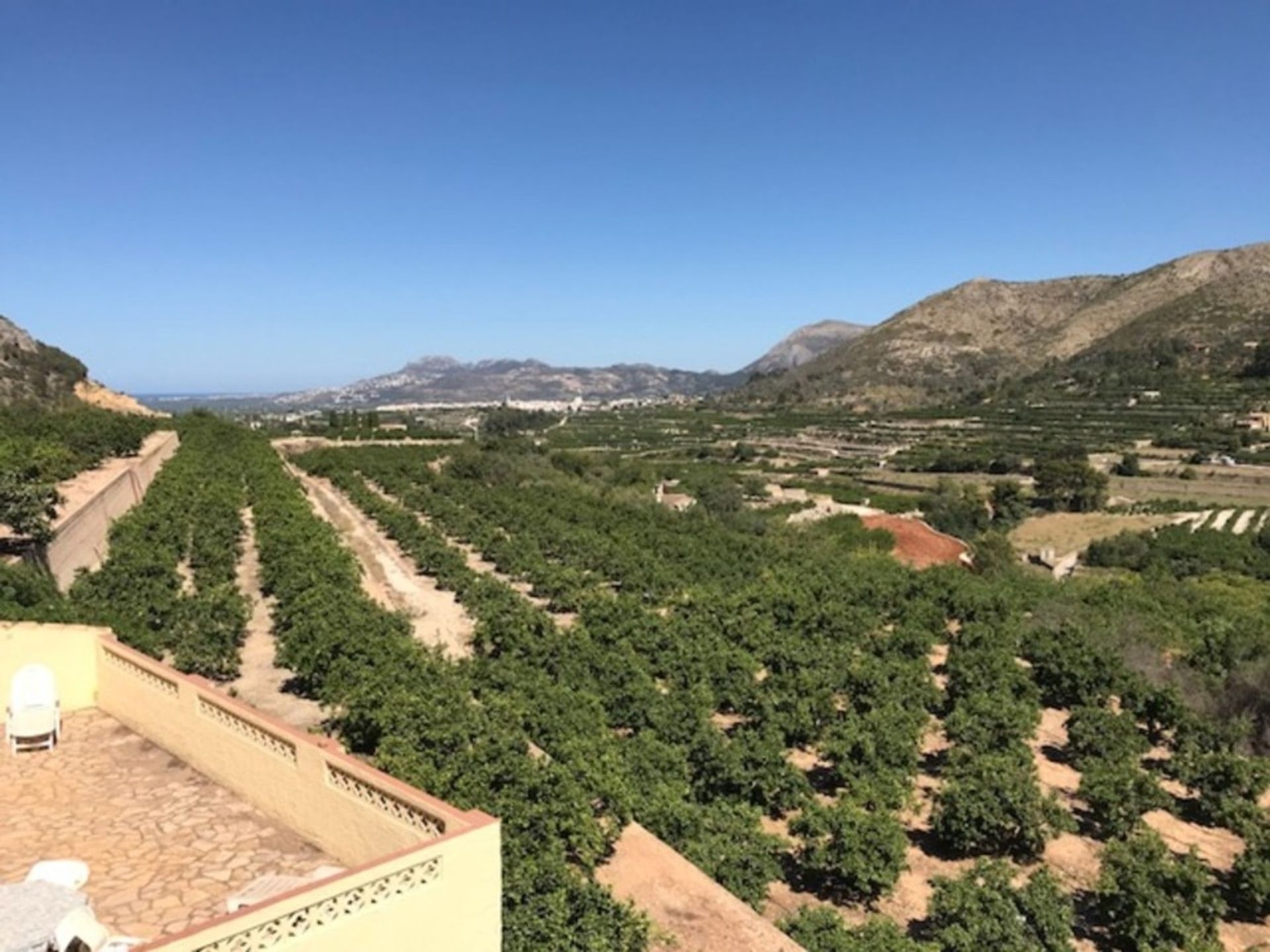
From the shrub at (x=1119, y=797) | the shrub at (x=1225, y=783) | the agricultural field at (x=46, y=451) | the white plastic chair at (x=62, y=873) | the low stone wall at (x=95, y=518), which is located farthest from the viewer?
the low stone wall at (x=95, y=518)

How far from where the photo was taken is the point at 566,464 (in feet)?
199

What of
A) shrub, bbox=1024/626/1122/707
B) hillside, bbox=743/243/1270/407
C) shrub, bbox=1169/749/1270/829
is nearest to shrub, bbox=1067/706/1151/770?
shrub, bbox=1169/749/1270/829

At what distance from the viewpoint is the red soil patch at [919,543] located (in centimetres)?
3953

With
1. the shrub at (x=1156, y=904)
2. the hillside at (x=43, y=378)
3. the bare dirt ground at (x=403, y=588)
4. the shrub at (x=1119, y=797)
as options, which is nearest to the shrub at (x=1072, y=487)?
the bare dirt ground at (x=403, y=588)

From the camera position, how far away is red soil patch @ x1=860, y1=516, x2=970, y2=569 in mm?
39531

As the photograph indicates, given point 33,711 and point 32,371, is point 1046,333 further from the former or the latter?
point 33,711

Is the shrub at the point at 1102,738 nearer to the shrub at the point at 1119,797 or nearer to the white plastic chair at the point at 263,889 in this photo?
the shrub at the point at 1119,797

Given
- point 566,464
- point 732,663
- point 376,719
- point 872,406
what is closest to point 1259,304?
point 872,406

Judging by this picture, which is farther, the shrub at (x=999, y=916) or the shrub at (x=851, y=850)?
the shrub at (x=851, y=850)

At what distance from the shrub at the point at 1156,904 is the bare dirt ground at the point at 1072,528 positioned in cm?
4088

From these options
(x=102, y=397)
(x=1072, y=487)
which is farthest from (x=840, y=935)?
(x=102, y=397)

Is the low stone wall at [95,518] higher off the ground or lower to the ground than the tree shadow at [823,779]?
higher

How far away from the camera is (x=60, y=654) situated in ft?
34.4

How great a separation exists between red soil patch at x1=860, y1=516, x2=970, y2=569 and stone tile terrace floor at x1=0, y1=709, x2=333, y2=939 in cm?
3338
